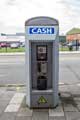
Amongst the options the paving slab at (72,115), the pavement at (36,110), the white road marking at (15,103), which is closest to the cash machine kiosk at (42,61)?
the pavement at (36,110)

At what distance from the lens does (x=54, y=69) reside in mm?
6688

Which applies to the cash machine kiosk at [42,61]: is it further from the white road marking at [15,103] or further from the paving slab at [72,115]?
the paving slab at [72,115]

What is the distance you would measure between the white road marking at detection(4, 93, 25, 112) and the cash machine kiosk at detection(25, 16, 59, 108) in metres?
0.36

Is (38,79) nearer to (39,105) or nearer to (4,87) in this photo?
(39,105)

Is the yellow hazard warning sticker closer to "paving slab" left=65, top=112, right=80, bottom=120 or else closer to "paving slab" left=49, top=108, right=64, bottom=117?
"paving slab" left=49, top=108, right=64, bottom=117

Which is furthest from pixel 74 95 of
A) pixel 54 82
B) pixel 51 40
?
pixel 51 40

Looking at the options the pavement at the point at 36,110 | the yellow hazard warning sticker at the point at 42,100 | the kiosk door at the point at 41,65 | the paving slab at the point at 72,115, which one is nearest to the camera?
the paving slab at the point at 72,115

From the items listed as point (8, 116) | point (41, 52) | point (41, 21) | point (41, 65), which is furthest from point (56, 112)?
point (41, 21)

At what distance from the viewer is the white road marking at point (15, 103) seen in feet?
22.0

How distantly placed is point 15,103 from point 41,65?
123 centimetres

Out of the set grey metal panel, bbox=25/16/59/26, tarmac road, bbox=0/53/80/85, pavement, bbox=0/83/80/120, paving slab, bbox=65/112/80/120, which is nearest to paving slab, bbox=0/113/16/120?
pavement, bbox=0/83/80/120

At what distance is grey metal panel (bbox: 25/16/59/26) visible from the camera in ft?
21.6

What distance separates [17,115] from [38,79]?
1076 mm

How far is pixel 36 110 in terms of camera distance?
6609mm
